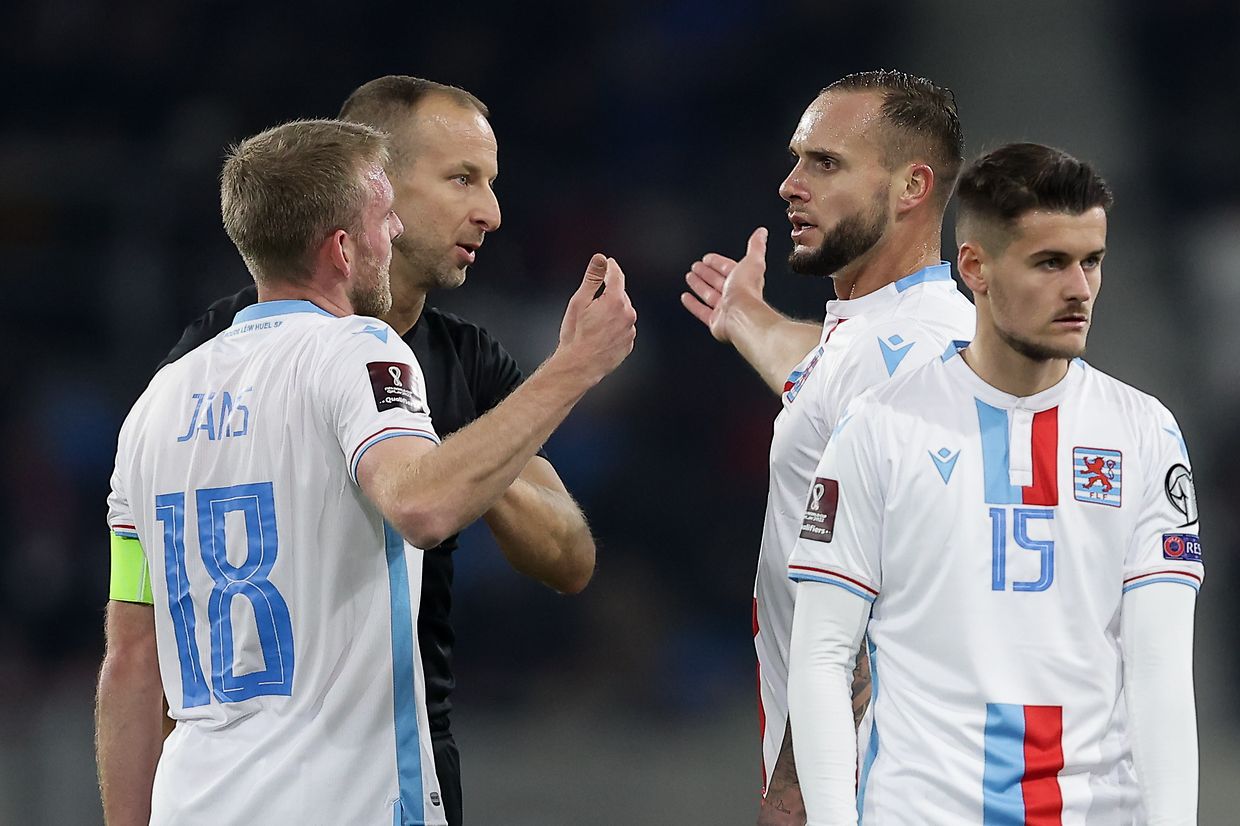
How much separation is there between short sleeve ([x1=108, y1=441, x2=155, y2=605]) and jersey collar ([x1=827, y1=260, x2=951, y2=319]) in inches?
56.7

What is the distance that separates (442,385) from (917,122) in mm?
1166

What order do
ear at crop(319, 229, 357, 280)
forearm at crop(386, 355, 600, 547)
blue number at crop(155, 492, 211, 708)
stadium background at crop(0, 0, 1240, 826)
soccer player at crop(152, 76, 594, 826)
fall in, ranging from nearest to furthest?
forearm at crop(386, 355, 600, 547), blue number at crop(155, 492, 211, 708), ear at crop(319, 229, 357, 280), soccer player at crop(152, 76, 594, 826), stadium background at crop(0, 0, 1240, 826)

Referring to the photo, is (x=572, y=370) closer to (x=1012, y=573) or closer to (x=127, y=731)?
(x=1012, y=573)

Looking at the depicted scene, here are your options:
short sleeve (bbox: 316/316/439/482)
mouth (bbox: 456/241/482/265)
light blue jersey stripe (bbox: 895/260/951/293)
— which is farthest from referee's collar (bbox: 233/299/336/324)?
light blue jersey stripe (bbox: 895/260/951/293)

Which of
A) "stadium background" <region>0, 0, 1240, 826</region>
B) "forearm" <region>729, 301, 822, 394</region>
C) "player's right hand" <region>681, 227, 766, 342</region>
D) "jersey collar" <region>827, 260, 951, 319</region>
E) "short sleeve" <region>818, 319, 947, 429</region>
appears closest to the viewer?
"short sleeve" <region>818, 319, 947, 429</region>

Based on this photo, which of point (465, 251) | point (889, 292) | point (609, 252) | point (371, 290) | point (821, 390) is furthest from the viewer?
point (609, 252)

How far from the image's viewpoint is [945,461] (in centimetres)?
209

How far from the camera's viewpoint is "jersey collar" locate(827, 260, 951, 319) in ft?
9.42

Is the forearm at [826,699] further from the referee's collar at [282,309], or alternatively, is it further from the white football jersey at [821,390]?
the referee's collar at [282,309]

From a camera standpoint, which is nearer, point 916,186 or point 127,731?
point 127,731

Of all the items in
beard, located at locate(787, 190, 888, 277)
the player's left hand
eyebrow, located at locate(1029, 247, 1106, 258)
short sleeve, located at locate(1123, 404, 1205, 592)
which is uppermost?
beard, located at locate(787, 190, 888, 277)

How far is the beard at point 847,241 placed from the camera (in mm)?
2975

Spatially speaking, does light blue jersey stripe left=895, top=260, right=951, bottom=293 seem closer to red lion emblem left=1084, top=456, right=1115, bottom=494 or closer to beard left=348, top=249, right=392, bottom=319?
red lion emblem left=1084, top=456, right=1115, bottom=494

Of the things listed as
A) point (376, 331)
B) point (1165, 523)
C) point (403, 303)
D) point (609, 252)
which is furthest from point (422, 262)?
point (609, 252)
